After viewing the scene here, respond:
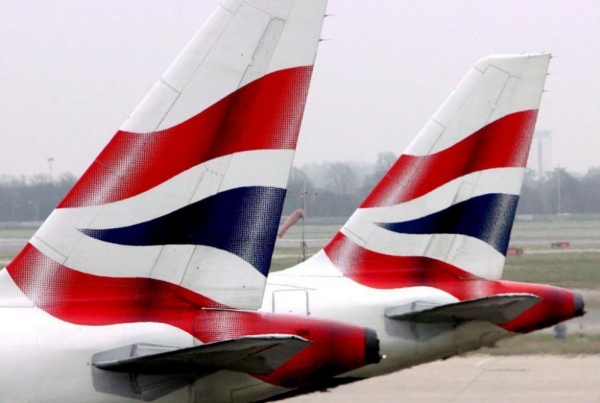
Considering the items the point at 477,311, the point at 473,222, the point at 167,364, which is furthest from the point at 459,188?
the point at 167,364

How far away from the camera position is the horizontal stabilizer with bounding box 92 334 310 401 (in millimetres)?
7535

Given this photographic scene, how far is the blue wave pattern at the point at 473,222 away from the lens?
15039 mm

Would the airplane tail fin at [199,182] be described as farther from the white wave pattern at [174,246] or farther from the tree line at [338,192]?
the tree line at [338,192]

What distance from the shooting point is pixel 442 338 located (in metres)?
13.7

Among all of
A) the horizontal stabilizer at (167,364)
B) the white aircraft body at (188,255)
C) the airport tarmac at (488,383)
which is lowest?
the airport tarmac at (488,383)

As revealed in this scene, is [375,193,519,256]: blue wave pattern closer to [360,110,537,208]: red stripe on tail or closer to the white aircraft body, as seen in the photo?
[360,110,537,208]: red stripe on tail

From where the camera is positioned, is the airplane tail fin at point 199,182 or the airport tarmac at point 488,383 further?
the airport tarmac at point 488,383

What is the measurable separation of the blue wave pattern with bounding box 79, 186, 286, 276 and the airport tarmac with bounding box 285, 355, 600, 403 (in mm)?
9282

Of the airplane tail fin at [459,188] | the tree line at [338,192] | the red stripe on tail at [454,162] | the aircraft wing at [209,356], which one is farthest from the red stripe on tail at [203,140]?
the tree line at [338,192]

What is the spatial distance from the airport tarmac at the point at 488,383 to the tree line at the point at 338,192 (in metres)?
7.78

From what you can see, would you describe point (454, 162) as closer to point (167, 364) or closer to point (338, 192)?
point (167, 364)

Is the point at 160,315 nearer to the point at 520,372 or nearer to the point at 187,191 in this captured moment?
the point at 187,191

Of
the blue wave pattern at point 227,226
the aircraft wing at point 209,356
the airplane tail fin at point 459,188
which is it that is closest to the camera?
the aircraft wing at point 209,356

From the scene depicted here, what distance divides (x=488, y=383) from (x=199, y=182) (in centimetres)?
1245
